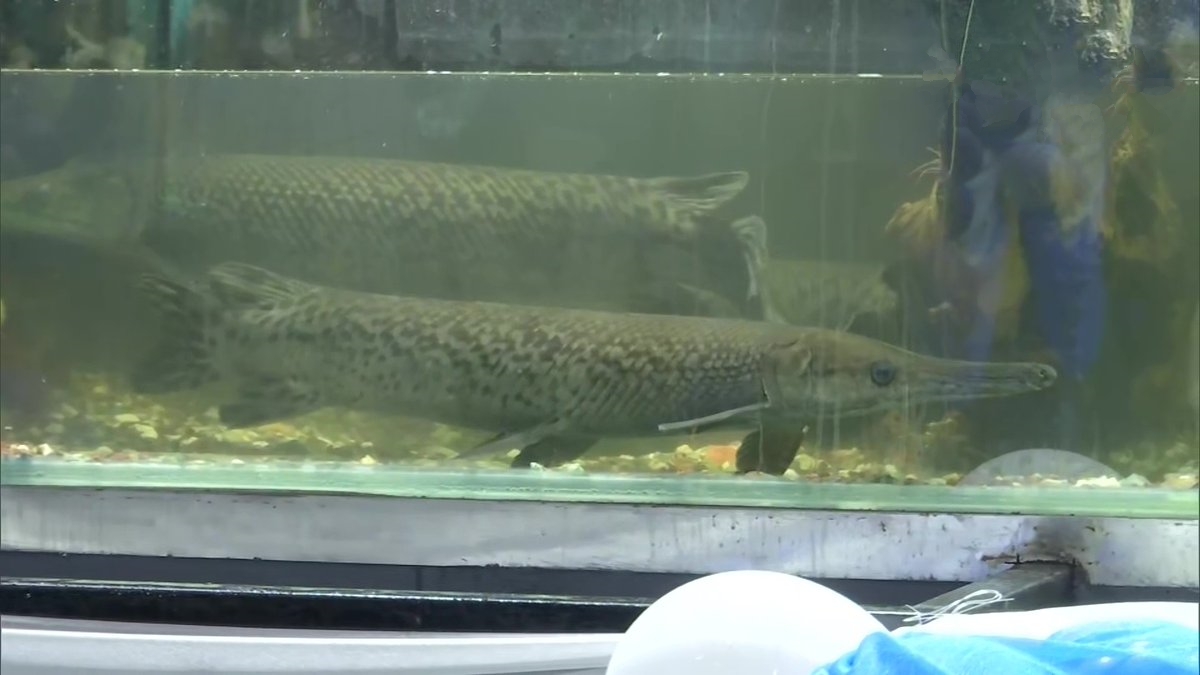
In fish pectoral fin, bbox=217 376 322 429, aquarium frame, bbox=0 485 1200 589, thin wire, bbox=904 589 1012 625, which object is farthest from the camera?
fish pectoral fin, bbox=217 376 322 429

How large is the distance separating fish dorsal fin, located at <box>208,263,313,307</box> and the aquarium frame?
333 mm

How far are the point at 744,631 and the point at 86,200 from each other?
1.48 meters

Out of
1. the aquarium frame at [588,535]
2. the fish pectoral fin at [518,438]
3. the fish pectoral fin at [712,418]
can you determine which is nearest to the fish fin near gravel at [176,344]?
the aquarium frame at [588,535]

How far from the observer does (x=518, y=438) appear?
159cm

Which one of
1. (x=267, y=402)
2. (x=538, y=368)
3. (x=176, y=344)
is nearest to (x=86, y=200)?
(x=176, y=344)

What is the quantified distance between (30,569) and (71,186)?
2.29 feet

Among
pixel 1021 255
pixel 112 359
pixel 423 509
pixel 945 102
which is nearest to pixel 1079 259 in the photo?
pixel 1021 255

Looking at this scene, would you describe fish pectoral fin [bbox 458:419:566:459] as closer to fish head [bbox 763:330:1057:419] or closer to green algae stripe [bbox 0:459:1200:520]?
green algae stripe [bbox 0:459:1200:520]

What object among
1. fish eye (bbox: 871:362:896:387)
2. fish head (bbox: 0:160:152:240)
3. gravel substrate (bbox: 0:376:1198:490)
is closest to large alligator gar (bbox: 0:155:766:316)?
fish head (bbox: 0:160:152:240)

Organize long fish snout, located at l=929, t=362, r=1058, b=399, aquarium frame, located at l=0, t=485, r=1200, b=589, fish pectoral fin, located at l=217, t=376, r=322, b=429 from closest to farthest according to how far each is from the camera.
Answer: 1. aquarium frame, located at l=0, t=485, r=1200, b=589
2. long fish snout, located at l=929, t=362, r=1058, b=399
3. fish pectoral fin, located at l=217, t=376, r=322, b=429

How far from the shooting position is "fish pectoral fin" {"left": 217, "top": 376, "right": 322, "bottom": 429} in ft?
5.37

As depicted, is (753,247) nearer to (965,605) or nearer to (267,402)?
(965,605)

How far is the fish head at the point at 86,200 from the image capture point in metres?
1.76

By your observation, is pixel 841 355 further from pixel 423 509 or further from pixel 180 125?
pixel 180 125
